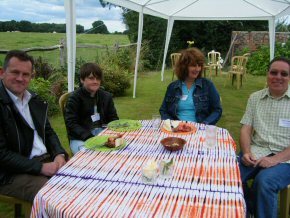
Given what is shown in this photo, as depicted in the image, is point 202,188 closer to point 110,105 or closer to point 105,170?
point 105,170

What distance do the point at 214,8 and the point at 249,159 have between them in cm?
590

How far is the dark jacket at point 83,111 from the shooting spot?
105 inches

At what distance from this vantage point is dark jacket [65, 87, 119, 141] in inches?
105

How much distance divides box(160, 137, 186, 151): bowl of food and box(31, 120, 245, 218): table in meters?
0.03

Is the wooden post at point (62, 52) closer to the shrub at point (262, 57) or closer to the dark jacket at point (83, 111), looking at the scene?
the dark jacket at point (83, 111)

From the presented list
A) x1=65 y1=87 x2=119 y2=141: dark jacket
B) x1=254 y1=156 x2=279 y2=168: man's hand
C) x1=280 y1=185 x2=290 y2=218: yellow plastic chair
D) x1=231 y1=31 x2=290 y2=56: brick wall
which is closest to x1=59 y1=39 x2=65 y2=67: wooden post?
x1=65 y1=87 x2=119 y2=141: dark jacket

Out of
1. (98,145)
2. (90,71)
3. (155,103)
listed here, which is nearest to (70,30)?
(90,71)

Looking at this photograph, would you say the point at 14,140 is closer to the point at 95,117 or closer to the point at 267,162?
the point at 95,117

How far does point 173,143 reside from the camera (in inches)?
76.2

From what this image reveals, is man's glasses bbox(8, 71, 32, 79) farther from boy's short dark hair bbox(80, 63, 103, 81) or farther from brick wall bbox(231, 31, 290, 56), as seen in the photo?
brick wall bbox(231, 31, 290, 56)

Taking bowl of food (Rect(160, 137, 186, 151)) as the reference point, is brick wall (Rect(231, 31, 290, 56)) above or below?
above

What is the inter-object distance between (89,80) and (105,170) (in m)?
1.26

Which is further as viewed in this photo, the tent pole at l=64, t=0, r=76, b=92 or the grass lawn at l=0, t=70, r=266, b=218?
the grass lawn at l=0, t=70, r=266, b=218

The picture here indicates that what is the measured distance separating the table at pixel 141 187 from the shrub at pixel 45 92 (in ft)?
12.3
